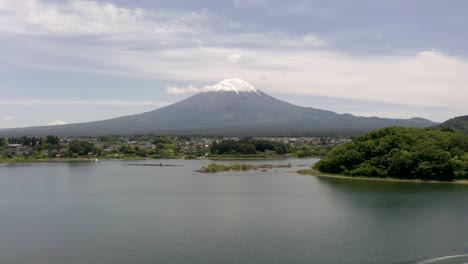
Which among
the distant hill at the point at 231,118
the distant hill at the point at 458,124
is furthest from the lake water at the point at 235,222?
the distant hill at the point at 231,118

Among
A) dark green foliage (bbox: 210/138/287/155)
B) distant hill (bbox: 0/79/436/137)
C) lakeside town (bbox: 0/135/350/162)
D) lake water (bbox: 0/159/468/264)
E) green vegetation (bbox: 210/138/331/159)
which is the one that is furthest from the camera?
distant hill (bbox: 0/79/436/137)

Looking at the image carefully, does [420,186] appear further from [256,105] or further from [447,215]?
[256,105]

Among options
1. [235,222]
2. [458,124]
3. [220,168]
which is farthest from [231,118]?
[235,222]

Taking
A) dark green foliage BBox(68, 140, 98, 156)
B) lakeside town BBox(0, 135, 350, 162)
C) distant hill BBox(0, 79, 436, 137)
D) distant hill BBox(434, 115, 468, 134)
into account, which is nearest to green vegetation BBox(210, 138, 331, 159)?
lakeside town BBox(0, 135, 350, 162)

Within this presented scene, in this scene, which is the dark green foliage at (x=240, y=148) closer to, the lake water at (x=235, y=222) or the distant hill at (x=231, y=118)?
the lake water at (x=235, y=222)

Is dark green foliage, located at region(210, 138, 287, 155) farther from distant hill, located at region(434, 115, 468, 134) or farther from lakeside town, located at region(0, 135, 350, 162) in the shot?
distant hill, located at region(434, 115, 468, 134)

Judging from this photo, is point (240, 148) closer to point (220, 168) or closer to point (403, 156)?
A: point (220, 168)

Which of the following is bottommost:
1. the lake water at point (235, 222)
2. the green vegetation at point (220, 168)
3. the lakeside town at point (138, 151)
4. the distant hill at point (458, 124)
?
the lake water at point (235, 222)
